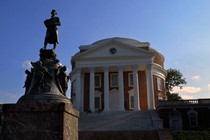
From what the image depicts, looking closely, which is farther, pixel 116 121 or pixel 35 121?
pixel 116 121

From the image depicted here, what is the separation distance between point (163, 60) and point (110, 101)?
50.9 feet

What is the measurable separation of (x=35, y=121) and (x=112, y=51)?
39083mm

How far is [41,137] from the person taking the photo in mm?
6066

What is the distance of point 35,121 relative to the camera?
6180 millimetres

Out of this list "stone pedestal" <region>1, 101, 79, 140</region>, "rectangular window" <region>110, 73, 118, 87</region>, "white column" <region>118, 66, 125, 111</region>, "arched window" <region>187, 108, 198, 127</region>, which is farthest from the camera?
"rectangular window" <region>110, 73, 118, 87</region>

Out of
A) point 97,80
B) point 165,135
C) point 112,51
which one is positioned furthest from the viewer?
point 97,80

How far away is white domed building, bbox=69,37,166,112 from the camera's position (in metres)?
43.0

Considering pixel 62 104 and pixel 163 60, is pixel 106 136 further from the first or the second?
pixel 163 60

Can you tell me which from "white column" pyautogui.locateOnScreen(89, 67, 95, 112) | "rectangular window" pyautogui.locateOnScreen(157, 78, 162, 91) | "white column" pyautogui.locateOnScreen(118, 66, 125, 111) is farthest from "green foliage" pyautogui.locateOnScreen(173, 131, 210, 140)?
"rectangular window" pyautogui.locateOnScreen(157, 78, 162, 91)

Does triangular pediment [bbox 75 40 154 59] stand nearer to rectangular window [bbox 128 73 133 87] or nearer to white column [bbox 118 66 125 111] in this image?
white column [bbox 118 66 125 111]

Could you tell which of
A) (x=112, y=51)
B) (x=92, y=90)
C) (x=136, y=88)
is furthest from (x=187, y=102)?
(x=112, y=51)

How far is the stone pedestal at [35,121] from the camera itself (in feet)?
19.9

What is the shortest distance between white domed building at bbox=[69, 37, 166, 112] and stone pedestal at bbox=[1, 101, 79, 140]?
35290mm

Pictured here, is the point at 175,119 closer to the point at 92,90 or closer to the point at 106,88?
the point at 106,88
